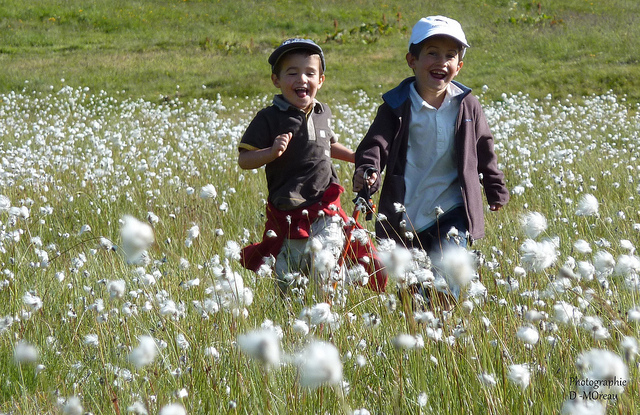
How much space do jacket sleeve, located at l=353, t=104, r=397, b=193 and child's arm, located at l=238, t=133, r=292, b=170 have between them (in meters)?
0.42

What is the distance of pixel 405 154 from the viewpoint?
423cm

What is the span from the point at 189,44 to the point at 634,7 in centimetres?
1873

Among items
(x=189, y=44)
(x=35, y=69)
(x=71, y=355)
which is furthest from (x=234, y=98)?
(x=71, y=355)

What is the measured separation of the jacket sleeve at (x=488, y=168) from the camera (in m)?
4.26

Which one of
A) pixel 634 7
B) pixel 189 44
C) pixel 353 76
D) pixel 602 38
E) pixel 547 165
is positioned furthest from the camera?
pixel 634 7

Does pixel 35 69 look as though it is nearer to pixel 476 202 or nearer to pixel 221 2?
pixel 221 2

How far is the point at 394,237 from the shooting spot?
4328 millimetres

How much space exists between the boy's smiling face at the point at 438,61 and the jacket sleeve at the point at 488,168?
1.08ft

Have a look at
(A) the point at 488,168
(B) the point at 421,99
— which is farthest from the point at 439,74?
(A) the point at 488,168

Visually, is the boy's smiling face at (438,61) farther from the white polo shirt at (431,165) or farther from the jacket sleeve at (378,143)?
the jacket sleeve at (378,143)

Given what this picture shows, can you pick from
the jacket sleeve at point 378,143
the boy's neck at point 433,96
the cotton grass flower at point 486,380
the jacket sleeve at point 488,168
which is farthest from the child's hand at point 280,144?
the cotton grass flower at point 486,380

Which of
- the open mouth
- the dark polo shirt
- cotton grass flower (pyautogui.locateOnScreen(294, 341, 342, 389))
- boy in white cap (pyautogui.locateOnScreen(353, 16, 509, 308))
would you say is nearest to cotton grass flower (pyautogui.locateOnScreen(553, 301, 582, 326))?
cotton grass flower (pyautogui.locateOnScreen(294, 341, 342, 389))

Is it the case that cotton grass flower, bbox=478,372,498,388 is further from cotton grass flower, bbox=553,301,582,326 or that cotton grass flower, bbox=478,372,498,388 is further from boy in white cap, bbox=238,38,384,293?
boy in white cap, bbox=238,38,384,293

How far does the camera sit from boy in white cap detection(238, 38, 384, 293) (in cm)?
423
